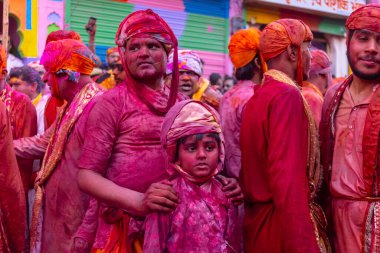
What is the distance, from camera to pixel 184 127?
8.73 ft

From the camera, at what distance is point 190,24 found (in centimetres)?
1259

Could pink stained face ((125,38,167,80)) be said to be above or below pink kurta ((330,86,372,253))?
above

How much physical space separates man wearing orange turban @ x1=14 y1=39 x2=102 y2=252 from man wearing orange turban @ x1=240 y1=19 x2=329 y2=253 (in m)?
1.23

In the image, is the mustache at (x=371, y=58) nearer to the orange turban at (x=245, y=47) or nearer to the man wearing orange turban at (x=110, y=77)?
the orange turban at (x=245, y=47)

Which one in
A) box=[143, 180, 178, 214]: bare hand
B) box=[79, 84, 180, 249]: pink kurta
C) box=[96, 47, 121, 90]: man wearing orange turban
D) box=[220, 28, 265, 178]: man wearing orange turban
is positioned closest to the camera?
box=[143, 180, 178, 214]: bare hand

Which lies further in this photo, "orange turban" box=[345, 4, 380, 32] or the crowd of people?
"orange turban" box=[345, 4, 380, 32]

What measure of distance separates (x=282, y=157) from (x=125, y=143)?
2.58ft

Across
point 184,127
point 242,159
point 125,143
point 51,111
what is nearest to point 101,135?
point 125,143

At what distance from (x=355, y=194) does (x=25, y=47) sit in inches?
311

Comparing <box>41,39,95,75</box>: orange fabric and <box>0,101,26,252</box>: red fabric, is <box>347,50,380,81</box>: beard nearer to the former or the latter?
<box>41,39,95,75</box>: orange fabric

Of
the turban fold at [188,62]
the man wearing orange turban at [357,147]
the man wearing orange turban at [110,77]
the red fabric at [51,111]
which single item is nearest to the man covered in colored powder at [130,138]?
the man wearing orange turban at [357,147]

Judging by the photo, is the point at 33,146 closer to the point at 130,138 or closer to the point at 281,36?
the point at 130,138

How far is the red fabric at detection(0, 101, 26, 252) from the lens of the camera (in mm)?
3756

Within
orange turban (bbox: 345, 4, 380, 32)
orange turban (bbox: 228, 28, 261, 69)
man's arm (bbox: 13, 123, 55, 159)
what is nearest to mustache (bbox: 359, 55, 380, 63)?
orange turban (bbox: 345, 4, 380, 32)
